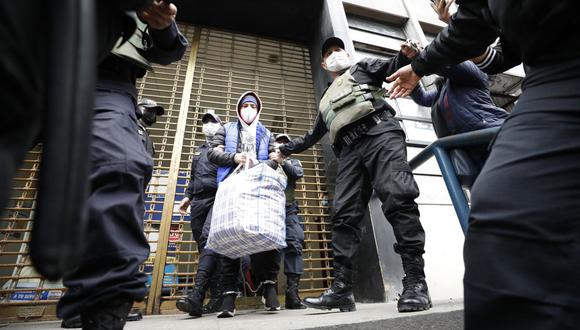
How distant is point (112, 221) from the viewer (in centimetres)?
97

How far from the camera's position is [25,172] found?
345 centimetres

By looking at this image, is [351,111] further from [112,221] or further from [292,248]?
[112,221]

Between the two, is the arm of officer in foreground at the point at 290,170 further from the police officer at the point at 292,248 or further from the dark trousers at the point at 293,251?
the dark trousers at the point at 293,251

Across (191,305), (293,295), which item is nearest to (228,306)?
(191,305)

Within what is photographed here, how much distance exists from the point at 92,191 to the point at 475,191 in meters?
1.04

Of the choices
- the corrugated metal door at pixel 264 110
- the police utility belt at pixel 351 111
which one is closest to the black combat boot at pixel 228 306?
the corrugated metal door at pixel 264 110

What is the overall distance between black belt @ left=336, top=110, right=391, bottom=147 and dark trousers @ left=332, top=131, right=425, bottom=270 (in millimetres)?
Answer: 39

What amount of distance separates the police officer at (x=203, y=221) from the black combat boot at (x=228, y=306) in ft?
0.76

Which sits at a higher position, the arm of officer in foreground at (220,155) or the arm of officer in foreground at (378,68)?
the arm of officer in foreground at (378,68)

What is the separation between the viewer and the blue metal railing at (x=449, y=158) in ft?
4.85

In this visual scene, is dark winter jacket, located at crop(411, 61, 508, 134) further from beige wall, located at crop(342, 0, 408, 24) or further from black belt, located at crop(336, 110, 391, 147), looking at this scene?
beige wall, located at crop(342, 0, 408, 24)

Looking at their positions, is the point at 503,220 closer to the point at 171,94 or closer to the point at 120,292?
the point at 120,292

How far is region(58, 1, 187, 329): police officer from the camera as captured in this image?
3.03 feet

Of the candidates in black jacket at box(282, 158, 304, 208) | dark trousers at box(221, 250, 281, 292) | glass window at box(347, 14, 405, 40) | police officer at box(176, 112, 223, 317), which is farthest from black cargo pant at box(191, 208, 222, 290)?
glass window at box(347, 14, 405, 40)
